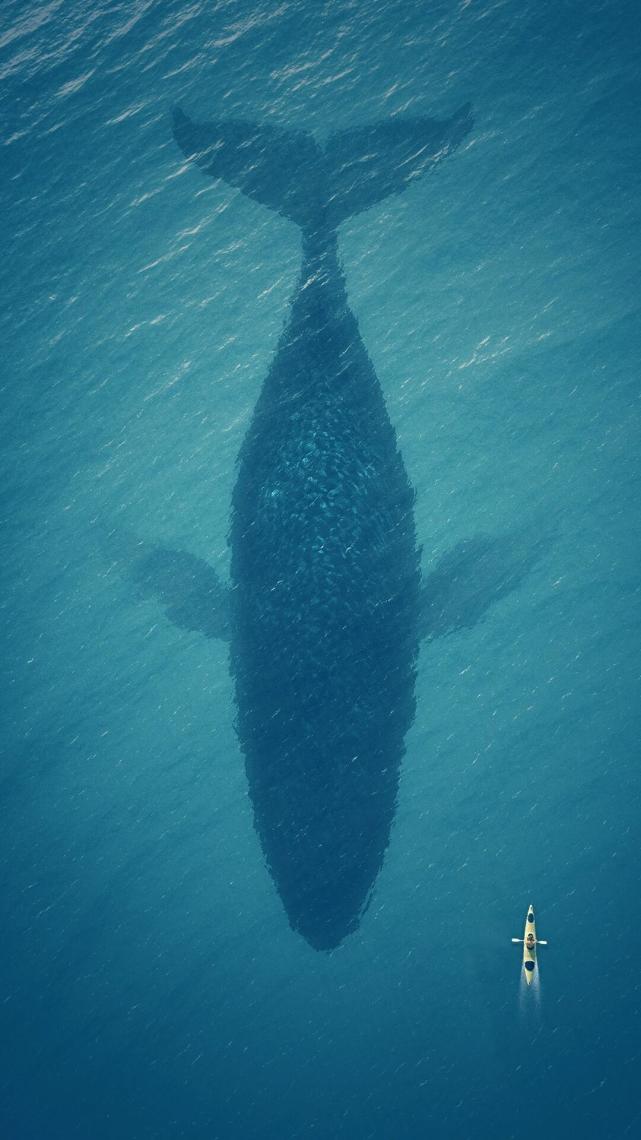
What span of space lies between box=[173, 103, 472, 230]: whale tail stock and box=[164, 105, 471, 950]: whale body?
0.07ft

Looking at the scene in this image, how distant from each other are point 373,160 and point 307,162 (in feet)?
3.00

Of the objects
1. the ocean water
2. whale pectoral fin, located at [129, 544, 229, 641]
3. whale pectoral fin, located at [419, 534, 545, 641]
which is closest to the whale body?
whale pectoral fin, located at [419, 534, 545, 641]

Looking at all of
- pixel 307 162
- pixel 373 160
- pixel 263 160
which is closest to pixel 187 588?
pixel 263 160

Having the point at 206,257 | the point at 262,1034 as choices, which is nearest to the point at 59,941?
the point at 262,1034

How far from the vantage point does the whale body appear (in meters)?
6.46

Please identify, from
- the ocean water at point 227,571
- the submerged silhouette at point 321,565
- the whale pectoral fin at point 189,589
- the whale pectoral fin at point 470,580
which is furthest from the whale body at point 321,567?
the ocean water at point 227,571

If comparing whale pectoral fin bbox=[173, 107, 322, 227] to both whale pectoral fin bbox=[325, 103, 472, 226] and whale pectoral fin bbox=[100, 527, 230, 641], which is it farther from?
whale pectoral fin bbox=[100, 527, 230, 641]

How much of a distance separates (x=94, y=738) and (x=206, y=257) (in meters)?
9.51

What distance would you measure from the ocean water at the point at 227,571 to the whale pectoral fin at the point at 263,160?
1135mm

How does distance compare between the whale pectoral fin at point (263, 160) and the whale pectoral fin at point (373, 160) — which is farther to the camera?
the whale pectoral fin at point (373, 160)

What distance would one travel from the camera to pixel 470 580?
8.13 m

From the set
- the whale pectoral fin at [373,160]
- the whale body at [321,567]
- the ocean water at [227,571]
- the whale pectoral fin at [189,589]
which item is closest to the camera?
the whale body at [321,567]

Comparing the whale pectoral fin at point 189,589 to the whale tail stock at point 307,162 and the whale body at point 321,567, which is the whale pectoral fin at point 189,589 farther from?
the whale tail stock at point 307,162

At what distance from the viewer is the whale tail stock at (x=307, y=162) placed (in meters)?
7.02
